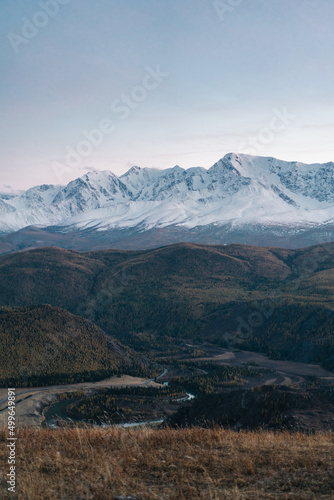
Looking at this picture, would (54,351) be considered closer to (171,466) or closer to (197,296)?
(171,466)

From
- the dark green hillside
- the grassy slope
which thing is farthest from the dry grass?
the grassy slope

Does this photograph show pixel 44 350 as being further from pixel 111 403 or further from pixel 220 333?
pixel 220 333

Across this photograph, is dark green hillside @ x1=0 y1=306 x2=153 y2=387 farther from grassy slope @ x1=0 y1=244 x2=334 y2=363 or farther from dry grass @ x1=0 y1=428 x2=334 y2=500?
dry grass @ x1=0 y1=428 x2=334 y2=500

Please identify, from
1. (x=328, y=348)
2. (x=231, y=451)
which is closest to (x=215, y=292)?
(x=328, y=348)

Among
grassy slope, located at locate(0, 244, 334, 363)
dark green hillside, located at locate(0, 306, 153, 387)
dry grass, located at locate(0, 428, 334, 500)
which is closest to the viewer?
dry grass, located at locate(0, 428, 334, 500)

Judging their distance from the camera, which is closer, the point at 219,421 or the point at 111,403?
the point at 219,421

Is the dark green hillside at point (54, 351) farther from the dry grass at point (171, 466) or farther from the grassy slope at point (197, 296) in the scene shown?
the dry grass at point (171, 466)
